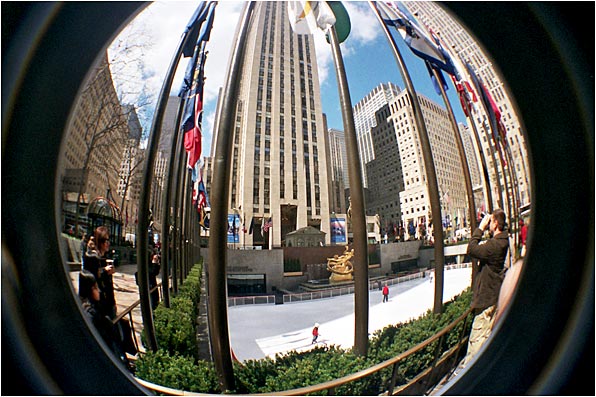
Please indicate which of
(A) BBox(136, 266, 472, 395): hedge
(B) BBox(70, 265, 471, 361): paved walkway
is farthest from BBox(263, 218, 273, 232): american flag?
(A) BBox(136, 266, 472, 395): hedge

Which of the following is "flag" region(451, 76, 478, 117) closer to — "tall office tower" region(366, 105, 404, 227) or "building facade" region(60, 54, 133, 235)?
"tall office tower" region(366, 105, 404, 227)

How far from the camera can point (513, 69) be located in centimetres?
100

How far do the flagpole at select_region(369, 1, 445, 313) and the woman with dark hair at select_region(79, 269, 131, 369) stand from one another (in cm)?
144

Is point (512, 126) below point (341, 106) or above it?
below

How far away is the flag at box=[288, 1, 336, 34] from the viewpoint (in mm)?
1175

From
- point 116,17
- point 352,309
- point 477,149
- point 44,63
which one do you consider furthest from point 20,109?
point 477,149

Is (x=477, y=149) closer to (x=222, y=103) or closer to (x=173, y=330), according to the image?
(x=222, y=103)

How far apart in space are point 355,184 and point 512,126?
27.9 inches

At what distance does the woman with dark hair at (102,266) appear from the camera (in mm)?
1010

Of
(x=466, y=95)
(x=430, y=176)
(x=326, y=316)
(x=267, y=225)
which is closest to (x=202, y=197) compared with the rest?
(x=267, y=225)

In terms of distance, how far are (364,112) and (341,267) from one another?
0.72 meters

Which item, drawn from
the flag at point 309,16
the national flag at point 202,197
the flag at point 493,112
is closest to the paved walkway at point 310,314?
the national flag at point 202,197

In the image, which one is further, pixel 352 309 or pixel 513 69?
pixel 352 309

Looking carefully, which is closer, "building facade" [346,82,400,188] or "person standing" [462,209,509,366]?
"person standing" [462,209,509,366]
